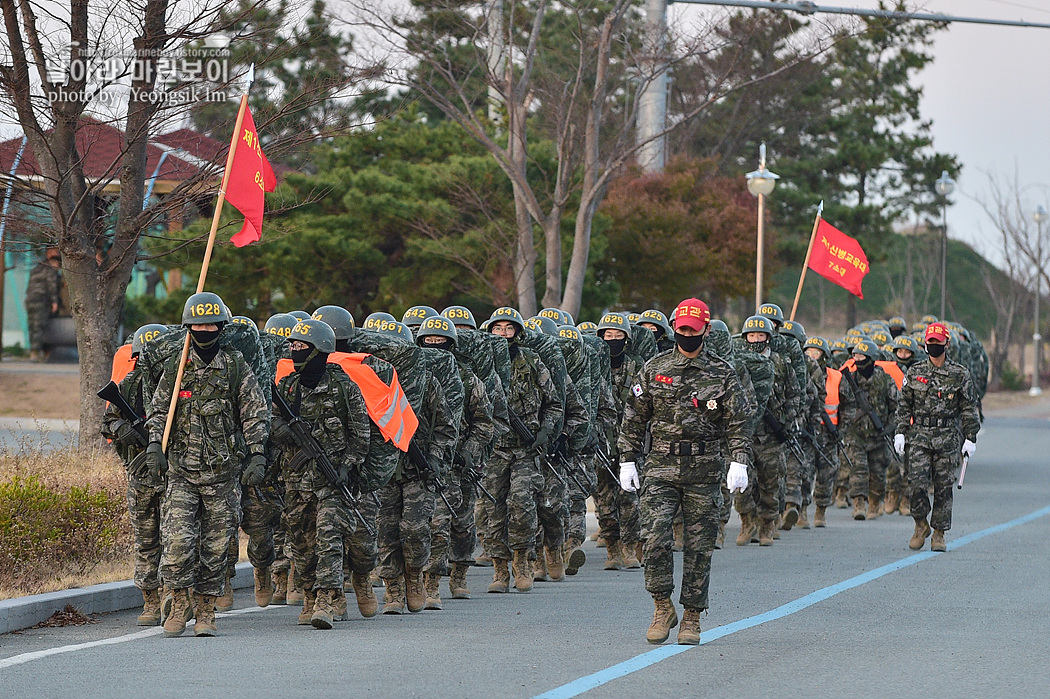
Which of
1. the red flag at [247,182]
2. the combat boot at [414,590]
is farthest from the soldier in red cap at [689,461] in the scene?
the red flag at [247,182]

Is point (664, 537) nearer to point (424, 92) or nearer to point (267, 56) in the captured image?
point (267, 56)

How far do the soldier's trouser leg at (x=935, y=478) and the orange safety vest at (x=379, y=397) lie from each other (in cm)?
594

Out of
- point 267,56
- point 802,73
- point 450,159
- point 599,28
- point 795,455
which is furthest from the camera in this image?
point 802,73

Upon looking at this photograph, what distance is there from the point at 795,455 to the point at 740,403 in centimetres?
685

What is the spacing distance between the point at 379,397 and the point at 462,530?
5.27 ft

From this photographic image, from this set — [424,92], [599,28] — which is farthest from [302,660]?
[599,28]

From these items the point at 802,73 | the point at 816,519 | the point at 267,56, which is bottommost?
the point at 816,519

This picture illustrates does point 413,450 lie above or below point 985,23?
below

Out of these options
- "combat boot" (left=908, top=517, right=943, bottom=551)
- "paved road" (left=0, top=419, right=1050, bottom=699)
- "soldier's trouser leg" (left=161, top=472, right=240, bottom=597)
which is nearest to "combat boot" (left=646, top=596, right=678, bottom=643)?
"paved road" (left=0, top=419, right=1050, bottom=699)

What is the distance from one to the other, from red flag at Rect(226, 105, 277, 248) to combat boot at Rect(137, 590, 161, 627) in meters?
2.36

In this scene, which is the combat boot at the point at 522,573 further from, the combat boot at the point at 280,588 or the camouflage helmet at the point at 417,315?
the camouflage helmet at the point at 417,315

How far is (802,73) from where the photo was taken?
46.4 metres

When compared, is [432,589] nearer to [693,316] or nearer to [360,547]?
[360,547]

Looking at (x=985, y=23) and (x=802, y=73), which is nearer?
(x=985, y=23)
